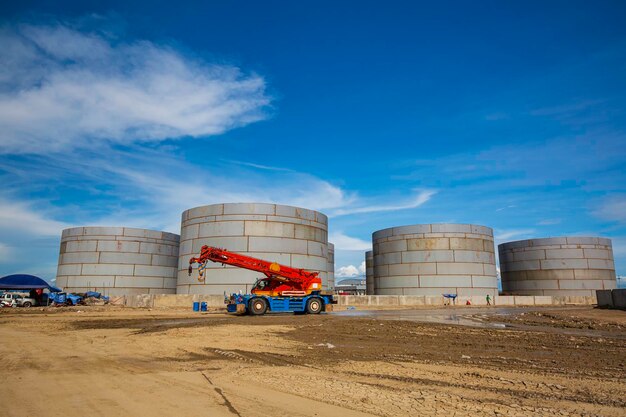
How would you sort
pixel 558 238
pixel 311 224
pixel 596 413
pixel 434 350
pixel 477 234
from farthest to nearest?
pixel 558 238 → pixel 477 234 → pixel 311 224 → pixel 434 350 → pixel 596 413

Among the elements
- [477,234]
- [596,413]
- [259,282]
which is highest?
[477,234]

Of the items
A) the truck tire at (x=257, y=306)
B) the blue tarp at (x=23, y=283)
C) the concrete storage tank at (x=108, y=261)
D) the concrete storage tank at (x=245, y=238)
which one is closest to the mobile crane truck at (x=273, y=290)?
the truck tire at (x=257, y=306)

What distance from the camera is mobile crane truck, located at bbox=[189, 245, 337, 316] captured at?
906 inches

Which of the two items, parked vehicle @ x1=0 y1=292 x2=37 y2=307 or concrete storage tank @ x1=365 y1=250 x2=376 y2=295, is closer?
parked vehicle @ x1=0 y1=292 x2=37 y2=307

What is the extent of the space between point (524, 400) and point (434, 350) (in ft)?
14.7

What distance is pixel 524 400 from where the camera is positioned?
562 cm

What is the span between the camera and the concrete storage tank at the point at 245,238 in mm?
33094

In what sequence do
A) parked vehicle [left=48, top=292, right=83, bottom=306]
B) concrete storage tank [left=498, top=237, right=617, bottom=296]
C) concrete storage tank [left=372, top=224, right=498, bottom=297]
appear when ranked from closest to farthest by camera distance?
parked vehicle [left=48, top=292, right=83, bottom=306] → concrete storage tank [left=372, top=224, right=498, bottom=297] → concrete storage tank [left=498, top=237, right=617, bottom=296]

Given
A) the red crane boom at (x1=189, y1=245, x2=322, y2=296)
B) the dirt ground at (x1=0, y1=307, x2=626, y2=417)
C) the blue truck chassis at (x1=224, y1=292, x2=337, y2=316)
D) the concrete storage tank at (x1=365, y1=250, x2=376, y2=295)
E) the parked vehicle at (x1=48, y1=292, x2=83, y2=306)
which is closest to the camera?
the dirt ground at (x1=0, y1=307, x2=626, y2=417)

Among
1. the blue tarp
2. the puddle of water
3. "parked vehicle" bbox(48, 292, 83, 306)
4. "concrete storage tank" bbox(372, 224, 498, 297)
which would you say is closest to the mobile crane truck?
the puddle of water

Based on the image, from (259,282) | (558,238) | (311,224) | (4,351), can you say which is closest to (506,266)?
(558,238)

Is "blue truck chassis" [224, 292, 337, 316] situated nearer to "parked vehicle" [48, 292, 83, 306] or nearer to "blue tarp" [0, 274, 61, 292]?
"parked vehicle" [48, 292, 83, 306]

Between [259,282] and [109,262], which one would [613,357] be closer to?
[259,282]

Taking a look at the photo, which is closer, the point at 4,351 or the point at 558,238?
the point at 4,351
